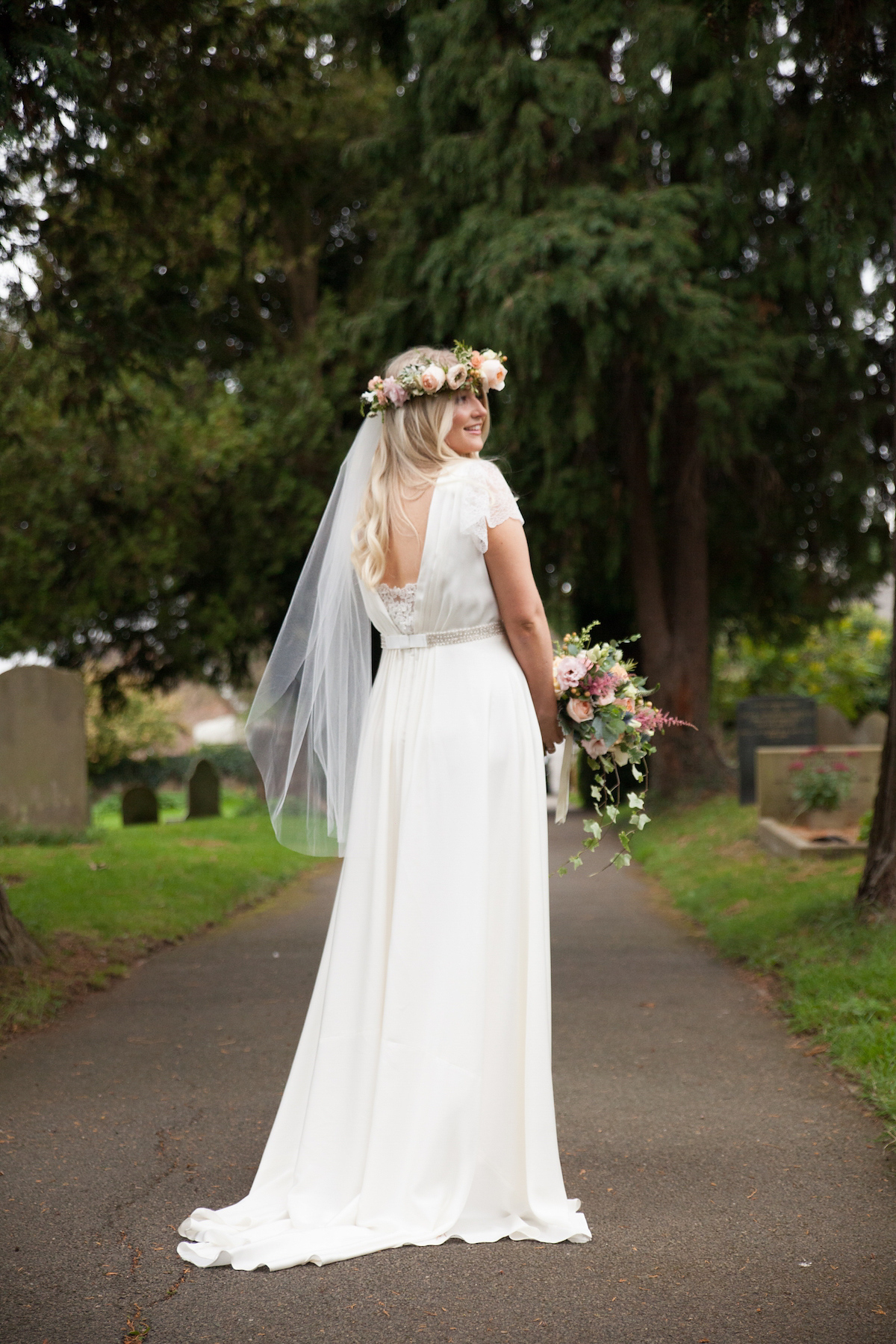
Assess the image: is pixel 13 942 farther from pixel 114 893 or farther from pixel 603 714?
pixel 603 714

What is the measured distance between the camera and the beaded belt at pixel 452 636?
3666 millimetres

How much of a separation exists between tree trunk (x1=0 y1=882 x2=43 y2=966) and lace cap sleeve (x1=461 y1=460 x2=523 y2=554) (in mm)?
4066

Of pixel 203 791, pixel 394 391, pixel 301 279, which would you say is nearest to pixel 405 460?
pixel 394 391

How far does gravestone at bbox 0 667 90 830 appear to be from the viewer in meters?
12.7

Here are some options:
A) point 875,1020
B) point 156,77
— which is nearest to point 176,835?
point 156,77

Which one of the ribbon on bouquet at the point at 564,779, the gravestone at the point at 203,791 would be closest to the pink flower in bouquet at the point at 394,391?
the ribbon on bouquet at the point at 564,779

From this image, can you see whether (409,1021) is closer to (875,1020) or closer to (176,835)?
(875,1020)

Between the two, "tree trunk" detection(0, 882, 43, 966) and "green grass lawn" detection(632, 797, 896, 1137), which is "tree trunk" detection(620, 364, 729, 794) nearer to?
"green grass lawn" detection(632, 797, 896, 1137)

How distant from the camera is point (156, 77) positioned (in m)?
7.70

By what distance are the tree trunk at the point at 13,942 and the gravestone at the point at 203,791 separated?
1050cm

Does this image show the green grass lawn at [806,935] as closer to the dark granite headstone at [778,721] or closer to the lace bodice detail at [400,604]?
the dark granite headstone at [778,721]

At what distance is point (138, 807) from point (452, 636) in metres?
13.7

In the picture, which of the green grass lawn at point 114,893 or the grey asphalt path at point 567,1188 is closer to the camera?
the grey asphalt path at point 567,1188

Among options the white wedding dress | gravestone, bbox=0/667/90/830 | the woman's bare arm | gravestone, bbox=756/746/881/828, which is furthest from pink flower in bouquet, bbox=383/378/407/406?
gravestone, bbox=0/667/90/830
